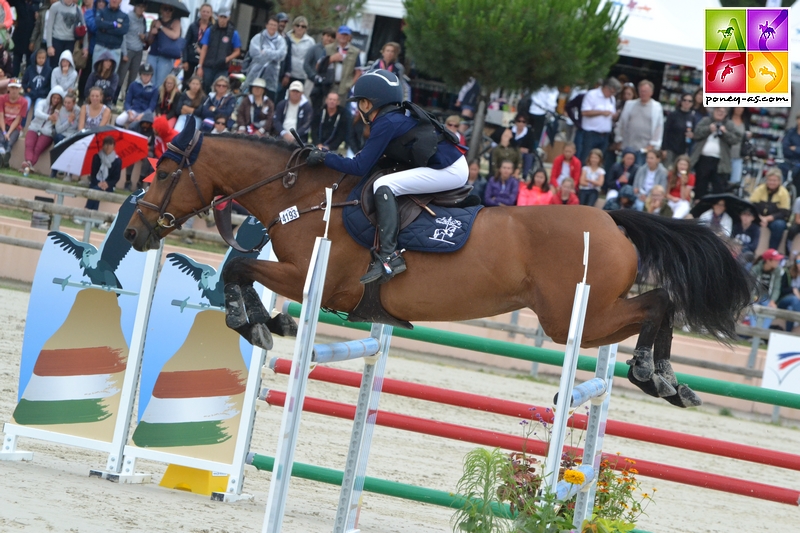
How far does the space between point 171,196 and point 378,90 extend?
1171 mm

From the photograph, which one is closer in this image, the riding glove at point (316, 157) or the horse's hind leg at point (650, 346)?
the horse's hind leg at point (650, 346)

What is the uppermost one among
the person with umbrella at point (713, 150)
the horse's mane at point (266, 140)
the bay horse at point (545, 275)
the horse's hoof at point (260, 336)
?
the person with umbrella at point (713, 150)

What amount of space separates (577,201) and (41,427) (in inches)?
293

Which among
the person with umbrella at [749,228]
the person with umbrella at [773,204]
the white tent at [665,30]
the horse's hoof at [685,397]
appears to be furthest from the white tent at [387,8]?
the horse's hoof at [685,397]

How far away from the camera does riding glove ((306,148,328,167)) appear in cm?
431

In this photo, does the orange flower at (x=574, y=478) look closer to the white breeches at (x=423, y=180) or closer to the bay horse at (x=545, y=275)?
the bay horse at (x=545, y=275)

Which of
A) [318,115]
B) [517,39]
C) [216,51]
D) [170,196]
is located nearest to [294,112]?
[318,115]

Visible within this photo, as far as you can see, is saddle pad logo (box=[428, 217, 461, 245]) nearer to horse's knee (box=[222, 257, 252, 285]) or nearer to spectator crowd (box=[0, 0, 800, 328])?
horse's knee (box=[222, 257, 252, 285])

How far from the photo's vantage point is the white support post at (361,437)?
14.4 ft

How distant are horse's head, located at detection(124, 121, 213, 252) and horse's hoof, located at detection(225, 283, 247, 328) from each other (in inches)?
20.3

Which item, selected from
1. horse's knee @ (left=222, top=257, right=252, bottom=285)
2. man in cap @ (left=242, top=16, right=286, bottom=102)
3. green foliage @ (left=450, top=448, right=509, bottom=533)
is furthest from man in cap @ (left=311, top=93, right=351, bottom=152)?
green foliage @ (left=450, top=448, right=509, bottom=533)

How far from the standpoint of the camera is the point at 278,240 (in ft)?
14.4

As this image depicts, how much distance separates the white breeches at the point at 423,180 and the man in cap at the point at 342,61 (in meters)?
8.59

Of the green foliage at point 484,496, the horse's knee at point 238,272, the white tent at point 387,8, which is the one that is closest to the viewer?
the green foliage at point 484,496
